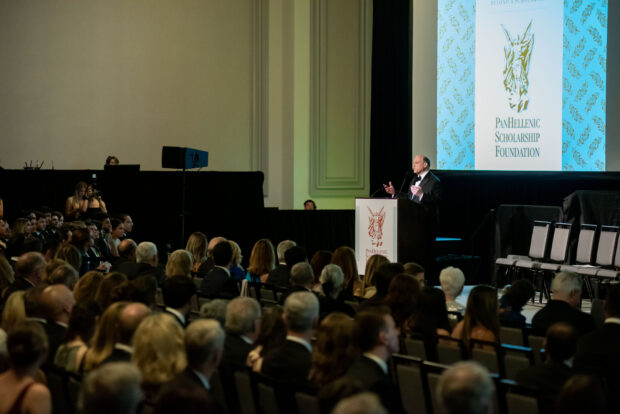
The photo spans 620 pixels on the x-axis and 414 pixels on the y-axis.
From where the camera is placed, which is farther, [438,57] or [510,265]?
[438,57]

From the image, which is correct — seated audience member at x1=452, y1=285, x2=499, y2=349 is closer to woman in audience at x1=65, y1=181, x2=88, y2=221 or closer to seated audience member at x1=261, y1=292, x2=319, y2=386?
seated audience member at x1=261, y1=292, x2=319, y2=386

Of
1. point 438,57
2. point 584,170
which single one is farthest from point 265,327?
point 438,57

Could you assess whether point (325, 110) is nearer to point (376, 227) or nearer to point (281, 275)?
point (376, 227)

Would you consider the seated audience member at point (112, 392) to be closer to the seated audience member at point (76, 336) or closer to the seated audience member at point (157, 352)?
the seated audience member at point (157, 352)

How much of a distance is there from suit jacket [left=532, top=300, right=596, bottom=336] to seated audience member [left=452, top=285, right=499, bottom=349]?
376mm

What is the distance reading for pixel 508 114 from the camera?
10781 millimetres

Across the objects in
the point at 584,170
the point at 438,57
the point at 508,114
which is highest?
the point at 438,57

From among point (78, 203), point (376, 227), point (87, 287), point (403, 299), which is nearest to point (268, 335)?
point (403, 299)

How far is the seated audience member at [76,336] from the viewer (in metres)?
3.81

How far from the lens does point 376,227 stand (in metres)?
9.11

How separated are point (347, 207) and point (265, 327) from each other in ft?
32.8

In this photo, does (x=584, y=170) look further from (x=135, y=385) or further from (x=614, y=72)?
(x=135, y=385)

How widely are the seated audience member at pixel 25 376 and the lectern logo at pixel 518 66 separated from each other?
8532mm

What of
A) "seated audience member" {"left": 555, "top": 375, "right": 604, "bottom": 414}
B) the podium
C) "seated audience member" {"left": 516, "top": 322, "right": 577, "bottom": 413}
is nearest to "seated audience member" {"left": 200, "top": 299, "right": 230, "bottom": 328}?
"seated audience member" {"left": 516, "top": 322, "right": 577, "bottom": 413}
